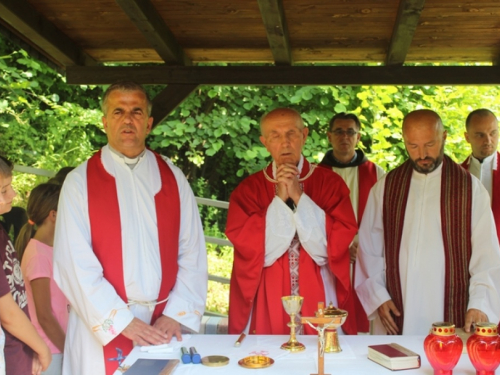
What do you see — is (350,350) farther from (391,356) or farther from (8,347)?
(8,347)

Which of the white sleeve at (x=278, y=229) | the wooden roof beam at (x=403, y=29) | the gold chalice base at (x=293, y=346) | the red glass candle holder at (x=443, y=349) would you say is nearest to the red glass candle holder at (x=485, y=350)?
the red glass candle holder at (x=443, y=349)

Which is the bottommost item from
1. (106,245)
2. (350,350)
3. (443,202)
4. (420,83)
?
(350,350)

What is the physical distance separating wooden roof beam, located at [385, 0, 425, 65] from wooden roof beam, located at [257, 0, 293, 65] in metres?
0.79

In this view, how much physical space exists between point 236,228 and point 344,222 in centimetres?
66

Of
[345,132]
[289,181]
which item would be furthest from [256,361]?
[345,132]

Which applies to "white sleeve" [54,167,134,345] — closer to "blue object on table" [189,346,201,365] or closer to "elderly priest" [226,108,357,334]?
"blue object on table" [189,346,201,365]

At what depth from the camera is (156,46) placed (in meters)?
5.34

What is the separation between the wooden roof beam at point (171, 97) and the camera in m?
5.79

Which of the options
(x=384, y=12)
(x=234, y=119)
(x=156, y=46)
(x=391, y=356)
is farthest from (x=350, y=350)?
(x=234, y=119)

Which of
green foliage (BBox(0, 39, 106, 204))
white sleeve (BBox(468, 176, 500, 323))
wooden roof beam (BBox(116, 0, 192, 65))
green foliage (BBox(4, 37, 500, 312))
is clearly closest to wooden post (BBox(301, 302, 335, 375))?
white sleeve (BBox(468, 176, 500, 323))

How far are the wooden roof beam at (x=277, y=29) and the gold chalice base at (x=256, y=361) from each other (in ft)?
7.74

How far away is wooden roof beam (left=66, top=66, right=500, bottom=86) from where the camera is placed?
18.5 feet

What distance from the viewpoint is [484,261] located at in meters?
4.05

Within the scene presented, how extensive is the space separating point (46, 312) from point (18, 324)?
40.8 inches
